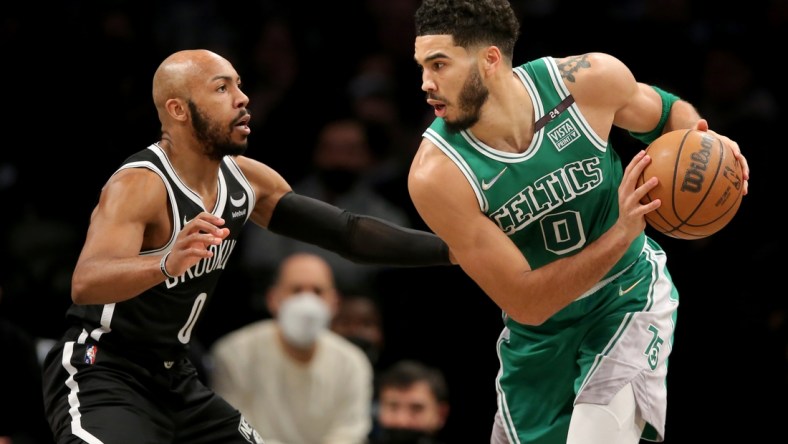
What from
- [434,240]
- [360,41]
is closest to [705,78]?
[360,41]

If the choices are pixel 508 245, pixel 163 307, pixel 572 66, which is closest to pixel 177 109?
pixel 163 307

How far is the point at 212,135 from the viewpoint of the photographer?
502 centimetres

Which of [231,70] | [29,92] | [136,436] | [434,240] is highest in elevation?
[29,92]

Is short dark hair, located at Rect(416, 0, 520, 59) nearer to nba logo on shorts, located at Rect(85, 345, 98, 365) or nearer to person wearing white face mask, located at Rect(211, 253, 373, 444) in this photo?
nba logo on shorts, located at Rect(85, 345, 98, 365)

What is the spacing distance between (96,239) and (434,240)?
154 centimetres

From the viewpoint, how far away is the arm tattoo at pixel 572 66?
16.0 ft

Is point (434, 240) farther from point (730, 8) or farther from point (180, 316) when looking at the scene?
point (730, 8)

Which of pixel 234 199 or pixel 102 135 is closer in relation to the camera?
pixel 234 199

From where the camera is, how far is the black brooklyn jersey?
492cm

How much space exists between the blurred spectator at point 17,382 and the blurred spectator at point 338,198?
6.40ft

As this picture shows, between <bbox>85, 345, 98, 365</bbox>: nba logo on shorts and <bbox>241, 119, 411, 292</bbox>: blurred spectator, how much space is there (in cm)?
353

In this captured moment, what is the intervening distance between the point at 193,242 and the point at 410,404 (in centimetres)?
301

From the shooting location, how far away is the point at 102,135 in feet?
29.1

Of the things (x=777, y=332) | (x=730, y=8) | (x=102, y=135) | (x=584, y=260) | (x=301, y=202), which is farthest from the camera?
(x=730, y=8)
